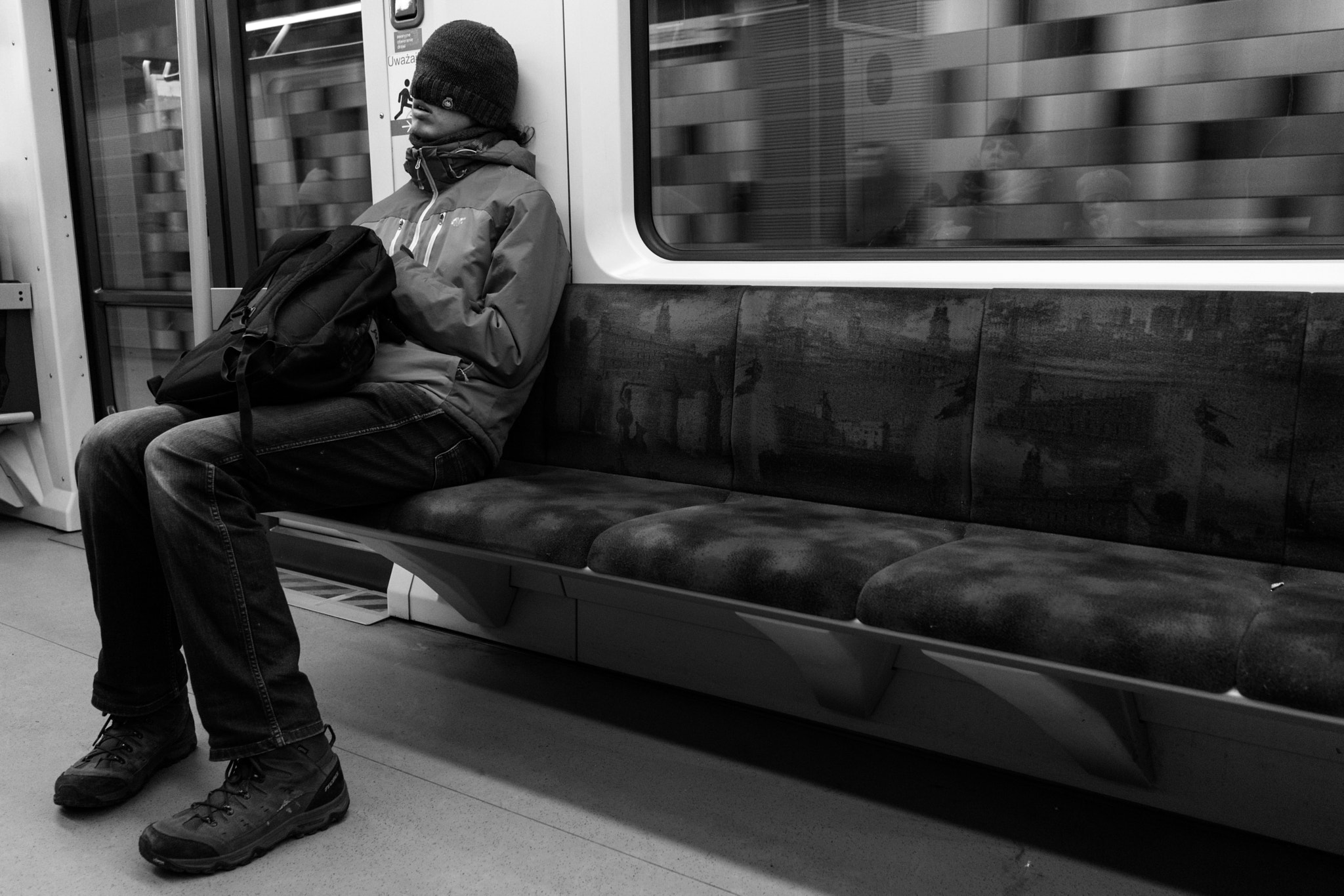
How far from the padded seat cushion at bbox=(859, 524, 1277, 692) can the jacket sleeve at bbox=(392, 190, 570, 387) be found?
109 centimetres

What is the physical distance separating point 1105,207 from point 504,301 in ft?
4.09

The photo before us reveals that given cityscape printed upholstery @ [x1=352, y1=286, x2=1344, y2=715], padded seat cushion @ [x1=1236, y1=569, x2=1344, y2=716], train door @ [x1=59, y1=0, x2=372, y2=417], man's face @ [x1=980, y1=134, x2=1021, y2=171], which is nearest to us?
padded seat cushion @ [x1=1236, y1=569, x2=1344, y2=716]

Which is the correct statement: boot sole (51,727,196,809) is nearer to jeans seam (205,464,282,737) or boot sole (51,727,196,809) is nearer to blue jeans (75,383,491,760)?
blue jeans (75,383,491,760)

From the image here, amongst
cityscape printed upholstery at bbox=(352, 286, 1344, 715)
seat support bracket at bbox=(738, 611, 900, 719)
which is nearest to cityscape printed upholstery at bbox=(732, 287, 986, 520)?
cityscape printed upholstery at bbox=(352, 286, 1344, 715)

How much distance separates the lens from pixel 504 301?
2529 mm

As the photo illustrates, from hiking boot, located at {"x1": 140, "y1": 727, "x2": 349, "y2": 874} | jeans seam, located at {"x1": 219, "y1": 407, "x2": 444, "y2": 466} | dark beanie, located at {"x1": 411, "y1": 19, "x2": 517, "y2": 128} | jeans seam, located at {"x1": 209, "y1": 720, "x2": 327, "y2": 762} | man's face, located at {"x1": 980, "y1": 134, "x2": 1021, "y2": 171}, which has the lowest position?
hiking boot, located at {"x1": 140, "y1": 727, "x2": 349, "y2": 874}

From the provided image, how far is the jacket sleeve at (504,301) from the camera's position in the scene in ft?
7.94

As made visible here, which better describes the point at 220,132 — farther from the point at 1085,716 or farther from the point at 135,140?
the point at 1085,716

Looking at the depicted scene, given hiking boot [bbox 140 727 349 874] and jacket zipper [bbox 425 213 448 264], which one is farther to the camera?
jacket zipper [bbox 425 213 448 264]

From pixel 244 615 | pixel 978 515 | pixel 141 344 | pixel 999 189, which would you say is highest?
pixel 999 189

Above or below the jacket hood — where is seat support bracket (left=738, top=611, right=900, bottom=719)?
below

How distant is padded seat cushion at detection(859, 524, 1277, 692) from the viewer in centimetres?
147

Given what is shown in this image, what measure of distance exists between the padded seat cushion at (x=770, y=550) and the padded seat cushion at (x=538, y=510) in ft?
0.21

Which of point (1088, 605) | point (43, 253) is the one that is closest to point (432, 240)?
point (1088, 605)
